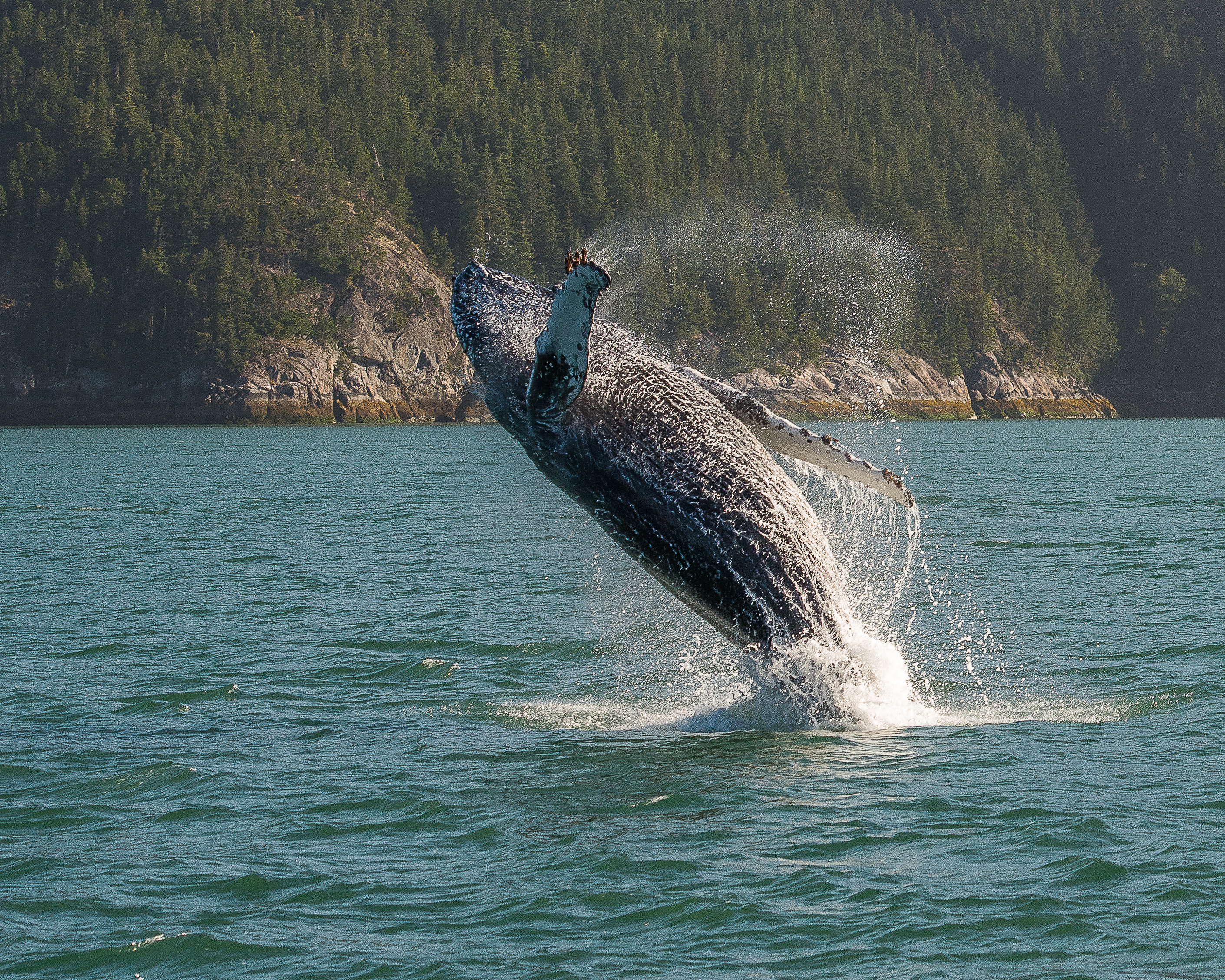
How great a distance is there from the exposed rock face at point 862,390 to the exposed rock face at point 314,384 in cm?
3209

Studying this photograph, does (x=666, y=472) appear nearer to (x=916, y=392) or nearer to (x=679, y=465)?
(x=679, y=465)

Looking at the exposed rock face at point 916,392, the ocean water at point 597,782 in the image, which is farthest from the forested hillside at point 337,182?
the ocean water at point 597,782

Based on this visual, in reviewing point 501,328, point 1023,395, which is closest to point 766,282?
point 1023,395

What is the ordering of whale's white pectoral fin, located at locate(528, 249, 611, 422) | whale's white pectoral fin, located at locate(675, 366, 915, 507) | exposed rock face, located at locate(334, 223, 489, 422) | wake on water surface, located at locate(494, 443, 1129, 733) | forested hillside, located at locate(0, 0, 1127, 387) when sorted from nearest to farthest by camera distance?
whale's white pectoral fin, located at locate(528, 249, 611, 422) → whale's white pectoral fin, located at locate(675, 366, 915, 507) → wake on water surface, located at locate(494, 443, 1129, 733) → exposed rock face, located at locate(334, 223, 489, 422) → forested hillside, located at locate(0, 0, 1127, 387)

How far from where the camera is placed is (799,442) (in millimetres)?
12547

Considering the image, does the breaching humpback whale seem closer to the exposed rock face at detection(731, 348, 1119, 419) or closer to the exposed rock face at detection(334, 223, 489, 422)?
the exposed rock face at detection(731, 348, 1119, 419)

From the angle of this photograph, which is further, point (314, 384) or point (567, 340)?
point (314, 384)

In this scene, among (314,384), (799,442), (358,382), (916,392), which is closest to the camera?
(799,442)

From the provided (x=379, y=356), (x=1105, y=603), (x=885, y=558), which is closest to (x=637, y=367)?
(x=1105, y=603)

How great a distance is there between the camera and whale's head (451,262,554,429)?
472 inches

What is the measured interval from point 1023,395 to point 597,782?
16774 centimetres

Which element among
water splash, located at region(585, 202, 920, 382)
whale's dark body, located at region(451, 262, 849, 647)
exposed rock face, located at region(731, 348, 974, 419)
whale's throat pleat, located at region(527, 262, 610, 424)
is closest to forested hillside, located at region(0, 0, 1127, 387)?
water splash, located at region(585, 202, 920, 382)

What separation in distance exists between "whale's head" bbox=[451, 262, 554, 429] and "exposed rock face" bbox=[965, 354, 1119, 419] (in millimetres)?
159863

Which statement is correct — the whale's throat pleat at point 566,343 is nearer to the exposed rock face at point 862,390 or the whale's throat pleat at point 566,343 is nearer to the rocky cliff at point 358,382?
the exposed rock face at point 862,390
